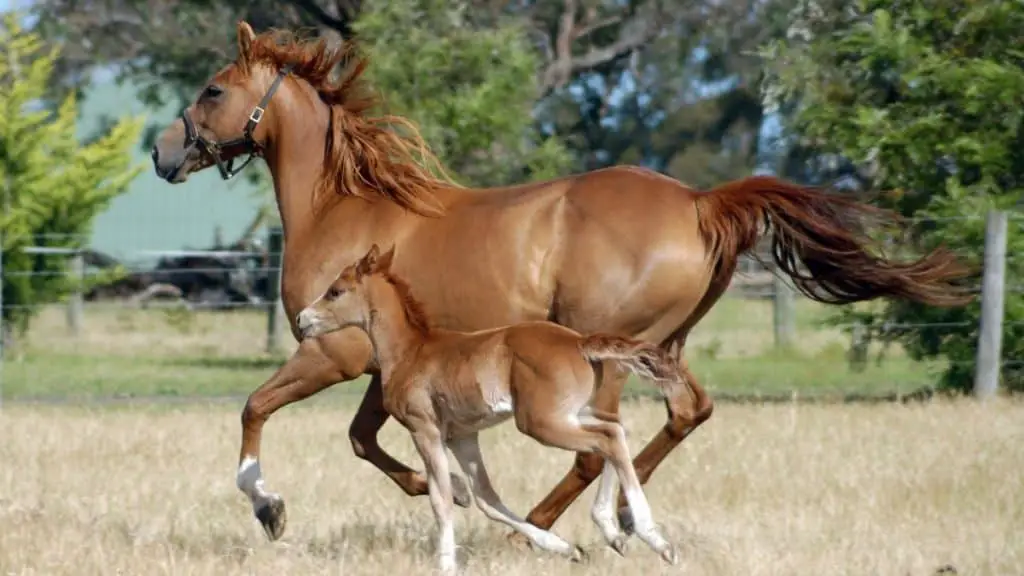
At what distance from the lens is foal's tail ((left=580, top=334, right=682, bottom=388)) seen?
6.58m

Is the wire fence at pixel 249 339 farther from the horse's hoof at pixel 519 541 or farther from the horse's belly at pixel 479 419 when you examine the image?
the horse's belly at pixel 479 419

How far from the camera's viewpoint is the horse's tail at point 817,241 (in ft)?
24.7

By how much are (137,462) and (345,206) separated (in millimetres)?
3134

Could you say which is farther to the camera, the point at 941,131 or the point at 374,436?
the point at 941,131

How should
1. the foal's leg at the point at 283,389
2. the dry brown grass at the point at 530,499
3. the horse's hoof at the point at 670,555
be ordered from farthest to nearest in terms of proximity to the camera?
the foal's leg at the point at 283,389
the dry brown grass at the point at 530,499
the horse's hoof at the point at 670,555


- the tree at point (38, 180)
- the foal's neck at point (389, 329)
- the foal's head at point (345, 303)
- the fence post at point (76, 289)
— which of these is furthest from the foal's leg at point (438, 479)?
the tree at point (38, 180)

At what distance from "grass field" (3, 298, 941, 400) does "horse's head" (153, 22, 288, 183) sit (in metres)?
6.15

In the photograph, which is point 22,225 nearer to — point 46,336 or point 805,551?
point 46,336

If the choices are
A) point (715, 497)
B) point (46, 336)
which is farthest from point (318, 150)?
point (46, 336)

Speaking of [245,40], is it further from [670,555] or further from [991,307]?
[991,307]

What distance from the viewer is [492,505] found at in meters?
7.08

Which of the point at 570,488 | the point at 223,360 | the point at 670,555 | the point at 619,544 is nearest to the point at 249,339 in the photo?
the point at 223,360

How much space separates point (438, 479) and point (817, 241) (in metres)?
2.25

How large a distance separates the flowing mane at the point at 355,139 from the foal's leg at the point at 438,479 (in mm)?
1333
